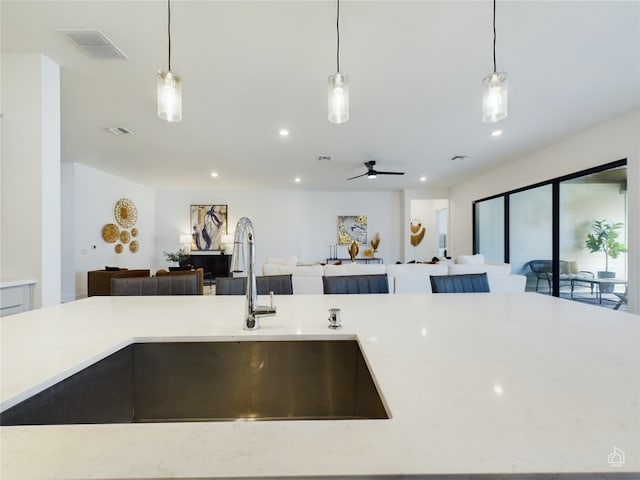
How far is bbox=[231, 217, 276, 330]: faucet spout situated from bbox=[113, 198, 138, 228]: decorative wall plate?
6.64 m

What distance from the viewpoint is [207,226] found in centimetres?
756

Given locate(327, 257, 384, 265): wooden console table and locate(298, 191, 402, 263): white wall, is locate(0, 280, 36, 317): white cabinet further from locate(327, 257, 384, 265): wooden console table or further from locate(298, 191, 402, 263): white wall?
locate(327, 257, 384, 265): wooden console table

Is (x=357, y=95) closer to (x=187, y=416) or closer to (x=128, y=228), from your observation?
(x=187, y=416)

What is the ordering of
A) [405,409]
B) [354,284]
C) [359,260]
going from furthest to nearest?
[359,260]
[354,284]
[405,409]

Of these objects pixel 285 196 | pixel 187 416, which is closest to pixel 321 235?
Answer: pixel 285 196

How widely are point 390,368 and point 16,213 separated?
10.0ft

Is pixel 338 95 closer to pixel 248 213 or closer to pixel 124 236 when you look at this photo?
pixel 248 213

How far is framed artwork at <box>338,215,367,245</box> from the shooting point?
8.00m

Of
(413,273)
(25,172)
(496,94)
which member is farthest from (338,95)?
(413,273)

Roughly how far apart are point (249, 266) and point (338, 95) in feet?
3.47

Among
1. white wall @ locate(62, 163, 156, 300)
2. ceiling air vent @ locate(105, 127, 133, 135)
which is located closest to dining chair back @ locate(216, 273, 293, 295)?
ceiling air vent @ locate(105, 127, 133, 135)

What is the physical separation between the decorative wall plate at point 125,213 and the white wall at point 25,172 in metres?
4.40

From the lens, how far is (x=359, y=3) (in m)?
1.75

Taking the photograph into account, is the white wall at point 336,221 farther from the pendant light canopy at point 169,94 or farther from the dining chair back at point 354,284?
the pendant light canopy at point 169,94
